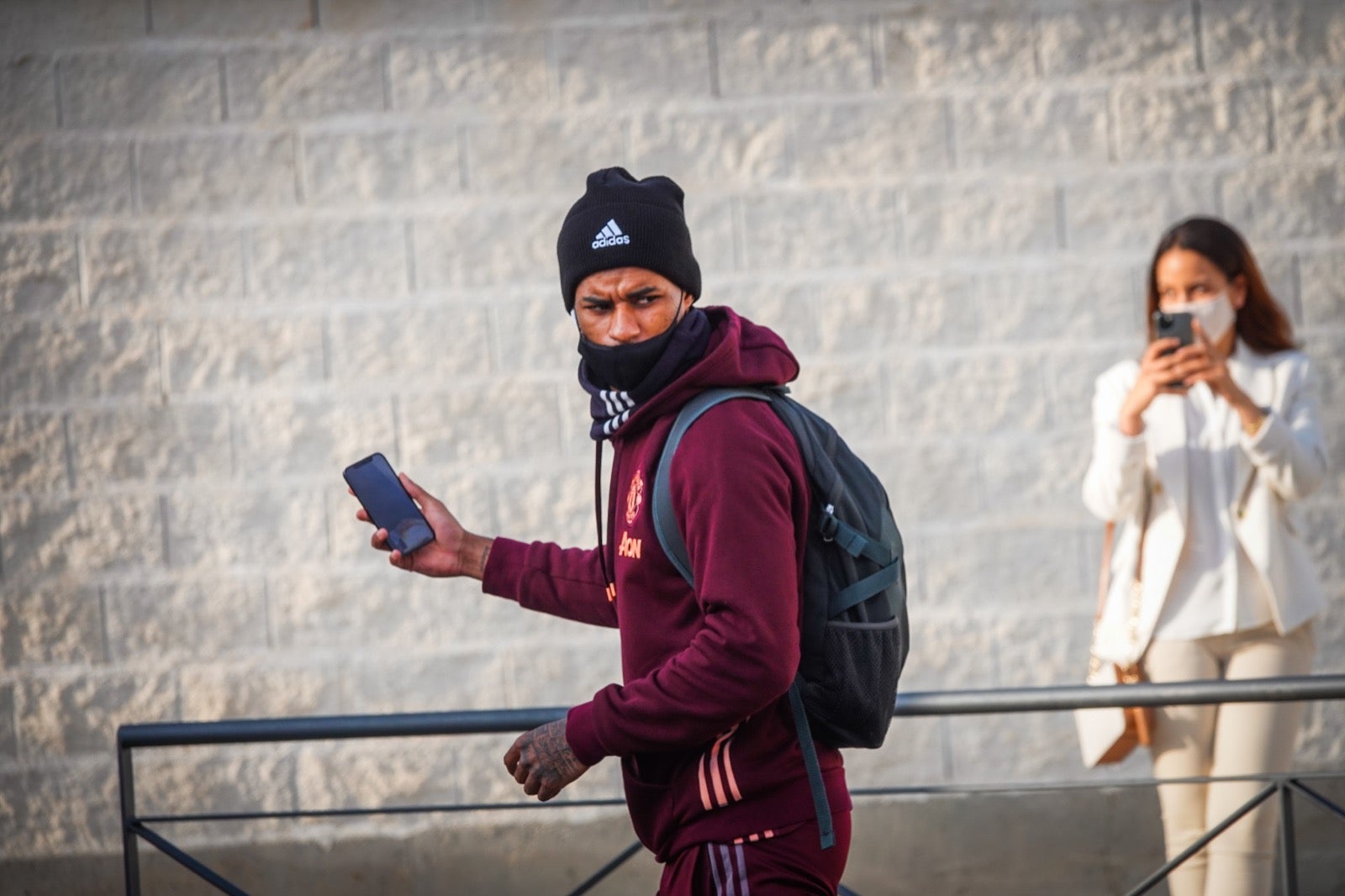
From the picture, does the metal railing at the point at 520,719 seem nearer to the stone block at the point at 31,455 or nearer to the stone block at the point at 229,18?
the stone block at the point at 31,455

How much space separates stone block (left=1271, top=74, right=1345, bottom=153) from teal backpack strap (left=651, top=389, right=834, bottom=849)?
10.4 ft

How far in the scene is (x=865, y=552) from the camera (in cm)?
198

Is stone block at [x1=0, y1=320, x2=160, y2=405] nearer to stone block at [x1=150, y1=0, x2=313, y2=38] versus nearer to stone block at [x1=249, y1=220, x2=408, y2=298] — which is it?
stone block at [x1=249, y1=220, x2=408, y2=298]

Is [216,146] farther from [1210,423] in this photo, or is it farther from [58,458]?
[1210,423]

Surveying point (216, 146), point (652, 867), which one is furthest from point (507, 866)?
point (216, 146)

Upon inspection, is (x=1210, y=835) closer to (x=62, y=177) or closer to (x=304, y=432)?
(x=304, y=432)

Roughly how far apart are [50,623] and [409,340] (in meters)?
1.41

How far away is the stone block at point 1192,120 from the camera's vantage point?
4.46 meters

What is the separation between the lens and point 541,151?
4441 mm

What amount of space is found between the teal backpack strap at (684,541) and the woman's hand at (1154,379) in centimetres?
166

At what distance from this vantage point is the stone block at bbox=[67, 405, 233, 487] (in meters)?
4.45

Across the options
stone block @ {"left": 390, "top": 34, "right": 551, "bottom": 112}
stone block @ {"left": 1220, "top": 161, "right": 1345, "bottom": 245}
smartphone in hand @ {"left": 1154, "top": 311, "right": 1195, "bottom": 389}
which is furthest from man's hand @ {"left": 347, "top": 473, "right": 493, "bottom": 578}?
stone block @ {"left": 1220, "top": 161, "right": 1345, "bottom": 245}

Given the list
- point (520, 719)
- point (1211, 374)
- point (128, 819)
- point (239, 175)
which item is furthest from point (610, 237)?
point (239, 175)

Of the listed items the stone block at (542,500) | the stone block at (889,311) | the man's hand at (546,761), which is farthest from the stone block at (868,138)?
the man's hand at (546,761)
